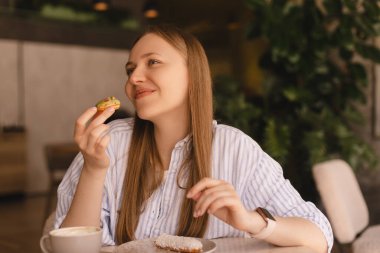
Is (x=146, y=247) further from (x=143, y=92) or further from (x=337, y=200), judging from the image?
(x=337, y=200)

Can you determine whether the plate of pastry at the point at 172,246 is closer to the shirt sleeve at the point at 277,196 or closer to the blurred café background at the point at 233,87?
the shirt sleeve at the point at 277,196

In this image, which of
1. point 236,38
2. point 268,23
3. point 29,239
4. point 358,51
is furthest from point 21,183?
point 236,38

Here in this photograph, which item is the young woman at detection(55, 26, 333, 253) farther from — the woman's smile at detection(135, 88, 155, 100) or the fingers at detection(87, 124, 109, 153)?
the fingers at detection(87, 124, 109, 153)

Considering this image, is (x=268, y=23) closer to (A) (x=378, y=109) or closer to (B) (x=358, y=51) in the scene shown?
(B) (x=358, y=51)

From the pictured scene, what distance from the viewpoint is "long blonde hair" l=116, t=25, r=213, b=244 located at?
1359 millimetres

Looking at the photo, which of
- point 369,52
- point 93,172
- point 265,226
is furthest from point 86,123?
point 369,52

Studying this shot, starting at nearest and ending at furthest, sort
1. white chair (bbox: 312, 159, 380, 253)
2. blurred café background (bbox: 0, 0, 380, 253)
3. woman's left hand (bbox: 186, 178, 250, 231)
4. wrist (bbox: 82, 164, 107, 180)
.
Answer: woman's left hand (bbox: 186, 178, 250, 231) < wrist (bbox: 82, 164, 107, 180) < white chair (bbox: 312, 159, 380, 253) < blurred café background (bbox: 0, 0, 380, 253)

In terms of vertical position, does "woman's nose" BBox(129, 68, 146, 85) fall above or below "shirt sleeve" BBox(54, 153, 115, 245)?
above

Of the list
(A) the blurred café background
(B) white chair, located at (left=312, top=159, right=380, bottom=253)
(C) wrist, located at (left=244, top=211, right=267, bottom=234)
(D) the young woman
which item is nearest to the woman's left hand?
(C) wrist, located at (left=244, top=211, right=267, bottom=234)

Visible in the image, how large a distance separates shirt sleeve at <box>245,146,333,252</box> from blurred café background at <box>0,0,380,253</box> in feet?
1.77

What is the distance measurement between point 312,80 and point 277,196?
2823 mm

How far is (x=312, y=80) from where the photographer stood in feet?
13.1

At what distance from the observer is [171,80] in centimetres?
134

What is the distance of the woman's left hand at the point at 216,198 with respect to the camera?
1.05 m
